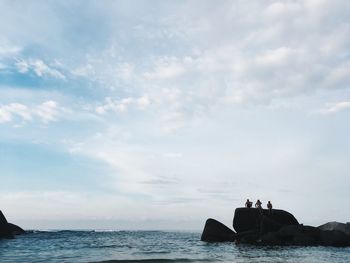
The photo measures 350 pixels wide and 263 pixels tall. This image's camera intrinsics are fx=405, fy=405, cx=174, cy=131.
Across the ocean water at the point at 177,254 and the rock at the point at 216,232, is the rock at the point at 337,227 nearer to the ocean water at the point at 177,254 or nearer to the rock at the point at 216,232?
the ocean water at the point at 177,254

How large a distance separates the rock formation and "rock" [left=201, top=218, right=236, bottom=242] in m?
0.11

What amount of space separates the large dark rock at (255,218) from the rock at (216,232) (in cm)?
261

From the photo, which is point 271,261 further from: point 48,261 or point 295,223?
point 295,223

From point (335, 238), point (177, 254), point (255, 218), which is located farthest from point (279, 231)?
point (177, 254)

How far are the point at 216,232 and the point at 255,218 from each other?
18.4ft

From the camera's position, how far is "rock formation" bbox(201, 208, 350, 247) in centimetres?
4091

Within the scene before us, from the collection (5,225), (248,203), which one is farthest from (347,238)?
(5,225)

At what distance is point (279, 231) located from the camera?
4191 centimetres

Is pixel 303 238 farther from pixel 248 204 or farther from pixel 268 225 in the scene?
pixel 248 204

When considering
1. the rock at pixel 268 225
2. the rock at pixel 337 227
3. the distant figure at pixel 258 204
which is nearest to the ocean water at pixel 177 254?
the rock at pixel 268 225

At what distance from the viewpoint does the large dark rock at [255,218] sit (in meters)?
43.8

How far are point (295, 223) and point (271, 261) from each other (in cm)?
2065

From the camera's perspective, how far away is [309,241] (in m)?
40.7

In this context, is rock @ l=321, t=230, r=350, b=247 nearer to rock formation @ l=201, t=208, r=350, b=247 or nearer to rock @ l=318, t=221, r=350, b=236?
rock formation @ l=201, t=208, r=350, b=247
